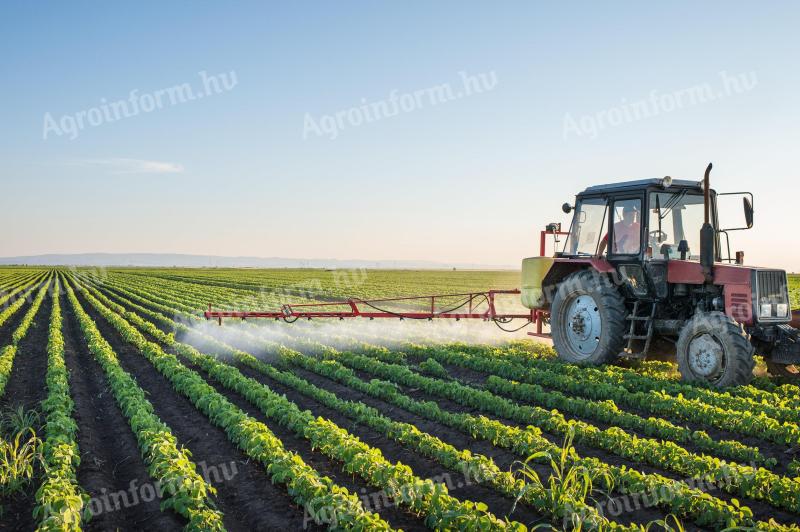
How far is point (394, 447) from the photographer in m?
6.65

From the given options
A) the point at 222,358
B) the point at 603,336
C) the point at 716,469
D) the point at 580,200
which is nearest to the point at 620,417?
the point at 716,469

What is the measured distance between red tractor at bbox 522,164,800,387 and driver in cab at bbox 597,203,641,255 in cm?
2

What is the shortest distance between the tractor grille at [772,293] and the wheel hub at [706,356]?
70cm

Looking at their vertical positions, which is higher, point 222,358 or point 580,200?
point 580,200

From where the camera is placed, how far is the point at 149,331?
55.1 ft

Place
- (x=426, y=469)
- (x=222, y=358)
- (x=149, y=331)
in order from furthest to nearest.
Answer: (x=149, y=331) < (x=222, y=358) < (x=426, y=469)

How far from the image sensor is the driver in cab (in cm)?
924

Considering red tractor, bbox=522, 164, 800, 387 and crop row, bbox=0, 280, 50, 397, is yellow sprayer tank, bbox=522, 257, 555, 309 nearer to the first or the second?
red tractor, bbox=522, 164, 800, 387

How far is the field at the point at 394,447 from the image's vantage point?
496 cm

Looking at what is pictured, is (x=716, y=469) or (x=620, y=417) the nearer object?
(x=716, y=469)

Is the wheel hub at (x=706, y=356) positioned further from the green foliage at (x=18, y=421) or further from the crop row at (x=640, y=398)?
the green foliage at (x=18, y=421)

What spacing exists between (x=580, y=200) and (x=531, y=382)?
3095 mm

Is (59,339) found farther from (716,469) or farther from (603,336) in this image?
(716,469)

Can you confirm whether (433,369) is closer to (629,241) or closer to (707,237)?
(629,241)
